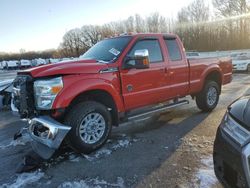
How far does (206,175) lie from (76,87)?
2.35 m

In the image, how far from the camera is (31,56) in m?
68.3

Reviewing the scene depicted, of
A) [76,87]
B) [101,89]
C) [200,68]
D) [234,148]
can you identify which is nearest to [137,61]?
[101,89]

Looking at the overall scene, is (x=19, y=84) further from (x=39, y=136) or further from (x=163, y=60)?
(x=163, y=60)

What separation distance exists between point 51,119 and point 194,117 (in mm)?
3763

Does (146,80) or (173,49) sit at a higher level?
(173,49)

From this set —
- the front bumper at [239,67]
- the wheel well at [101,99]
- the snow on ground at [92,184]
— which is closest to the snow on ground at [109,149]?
the wheel well at [101,99]

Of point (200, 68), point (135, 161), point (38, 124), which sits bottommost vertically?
point (135, 161)

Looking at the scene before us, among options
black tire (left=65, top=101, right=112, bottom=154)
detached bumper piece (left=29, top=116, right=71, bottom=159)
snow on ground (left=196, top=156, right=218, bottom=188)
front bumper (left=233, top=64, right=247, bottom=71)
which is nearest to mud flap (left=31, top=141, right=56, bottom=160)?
detached bumper piece (left=29, top=116, right=71, bottom=159)

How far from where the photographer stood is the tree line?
42.2 m

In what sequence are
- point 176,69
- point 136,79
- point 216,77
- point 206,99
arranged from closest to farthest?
point 136,79
point 176,69
point 206,99
point 216,77

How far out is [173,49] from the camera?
6695 mm

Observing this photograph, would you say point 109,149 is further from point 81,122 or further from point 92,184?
point 92,184

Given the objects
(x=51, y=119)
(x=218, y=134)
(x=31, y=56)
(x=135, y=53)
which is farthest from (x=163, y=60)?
(x=31, y=56)

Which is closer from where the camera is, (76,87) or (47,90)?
(47,90)
